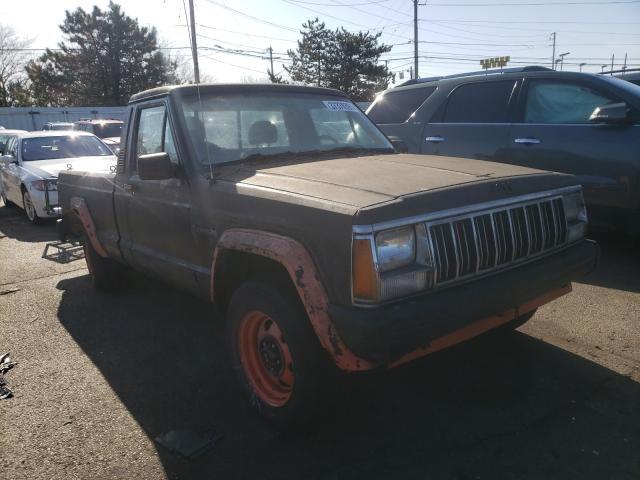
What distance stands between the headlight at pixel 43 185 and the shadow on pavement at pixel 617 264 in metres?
8.08

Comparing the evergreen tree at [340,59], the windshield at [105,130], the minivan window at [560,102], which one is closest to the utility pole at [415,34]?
the evergreen tree at [340,59]

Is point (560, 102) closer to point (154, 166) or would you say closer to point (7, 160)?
point (154, 166)

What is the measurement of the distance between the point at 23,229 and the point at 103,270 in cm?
510

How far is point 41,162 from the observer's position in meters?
9.38

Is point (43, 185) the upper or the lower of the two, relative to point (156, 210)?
lower

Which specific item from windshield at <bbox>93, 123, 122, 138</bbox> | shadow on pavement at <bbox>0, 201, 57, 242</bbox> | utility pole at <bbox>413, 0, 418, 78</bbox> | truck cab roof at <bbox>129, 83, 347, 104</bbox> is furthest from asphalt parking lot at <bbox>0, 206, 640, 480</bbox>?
utility pole at <bbox>413, 0, 418, 78</bbox>

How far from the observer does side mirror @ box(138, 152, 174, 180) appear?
3107 mm

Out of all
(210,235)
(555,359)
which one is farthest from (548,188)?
(210,235)

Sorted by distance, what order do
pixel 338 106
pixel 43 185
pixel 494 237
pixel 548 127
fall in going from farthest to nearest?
pixel 43 185 < pixel 548 127 < pixel 338 106 < pixel 494 237

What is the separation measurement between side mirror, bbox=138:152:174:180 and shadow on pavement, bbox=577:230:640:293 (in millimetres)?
3705

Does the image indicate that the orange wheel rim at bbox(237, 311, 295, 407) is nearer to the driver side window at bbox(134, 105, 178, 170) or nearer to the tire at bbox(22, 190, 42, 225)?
the driver side window at bbox(134, 105, 178, 170)

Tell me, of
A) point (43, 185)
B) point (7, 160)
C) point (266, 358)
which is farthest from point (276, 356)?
point (7, 160)

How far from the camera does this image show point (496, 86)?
19.5 ft

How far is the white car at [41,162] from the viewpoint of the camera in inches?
345
